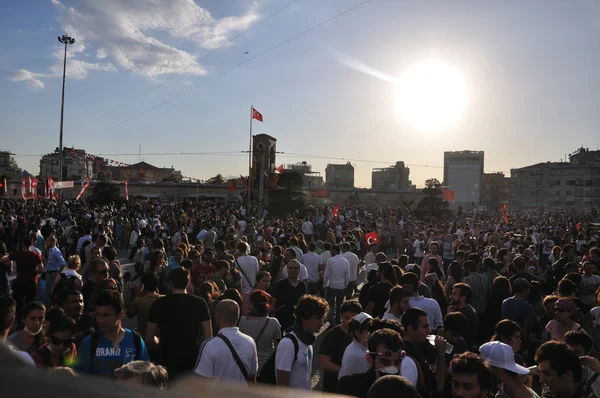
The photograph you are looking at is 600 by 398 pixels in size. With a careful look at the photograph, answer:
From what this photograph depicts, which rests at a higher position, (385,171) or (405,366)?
(385,171)

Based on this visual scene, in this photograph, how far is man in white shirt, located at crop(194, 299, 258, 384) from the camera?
3836 millimetres

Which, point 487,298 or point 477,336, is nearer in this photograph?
point 477,336

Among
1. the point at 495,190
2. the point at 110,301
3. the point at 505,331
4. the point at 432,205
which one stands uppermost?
the point at 495,190

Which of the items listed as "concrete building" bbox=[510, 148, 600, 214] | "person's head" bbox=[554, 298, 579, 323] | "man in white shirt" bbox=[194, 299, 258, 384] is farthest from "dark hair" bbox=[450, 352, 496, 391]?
"concrete building" bbox=[510, 148, 600, 214]

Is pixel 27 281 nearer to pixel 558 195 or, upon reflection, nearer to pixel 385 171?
pixel 558 195

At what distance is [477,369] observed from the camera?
3111 mm

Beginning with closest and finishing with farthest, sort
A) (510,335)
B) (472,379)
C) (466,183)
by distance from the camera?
(472,379), (510,335), (466,183)

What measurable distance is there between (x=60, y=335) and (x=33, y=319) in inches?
14.0

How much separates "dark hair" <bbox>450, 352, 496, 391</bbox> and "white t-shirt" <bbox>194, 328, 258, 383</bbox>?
177cm

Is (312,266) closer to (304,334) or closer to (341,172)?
(304,334)

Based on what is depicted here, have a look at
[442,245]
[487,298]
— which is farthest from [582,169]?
[487,298]

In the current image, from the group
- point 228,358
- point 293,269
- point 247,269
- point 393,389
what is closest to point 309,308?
point 228,358

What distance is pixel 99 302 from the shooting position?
12.5ft

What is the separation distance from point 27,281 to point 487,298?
25.9 ft
